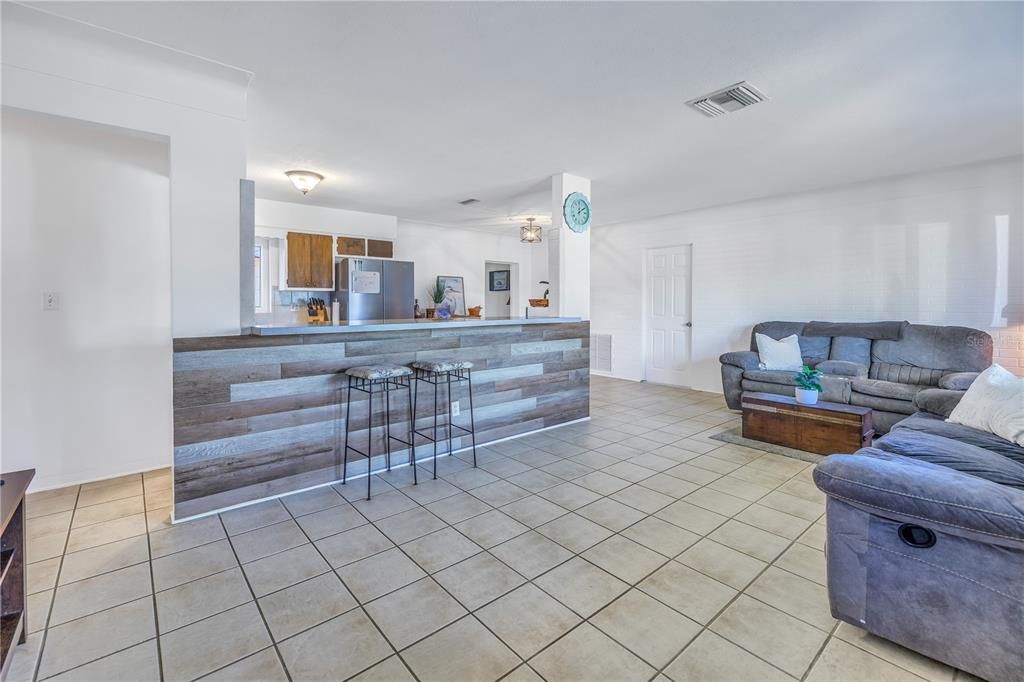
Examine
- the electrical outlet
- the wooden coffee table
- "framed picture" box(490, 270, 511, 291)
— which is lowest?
the wooden coffee table

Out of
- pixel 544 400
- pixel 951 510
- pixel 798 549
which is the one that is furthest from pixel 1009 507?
pixel 544 400

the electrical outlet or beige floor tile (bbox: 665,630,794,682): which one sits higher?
the electrical outlet

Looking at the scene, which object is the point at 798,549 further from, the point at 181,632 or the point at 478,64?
the point at 478,64

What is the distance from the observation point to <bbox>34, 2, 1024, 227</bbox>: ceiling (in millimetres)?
2080

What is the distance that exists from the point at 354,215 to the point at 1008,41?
235 inches

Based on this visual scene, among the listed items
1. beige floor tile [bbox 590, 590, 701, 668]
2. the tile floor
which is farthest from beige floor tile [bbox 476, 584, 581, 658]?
beige floor tile [bbox 590, 590, 701, 668]

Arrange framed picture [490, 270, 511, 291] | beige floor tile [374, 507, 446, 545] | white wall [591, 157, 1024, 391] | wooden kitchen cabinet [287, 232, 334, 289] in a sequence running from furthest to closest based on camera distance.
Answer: framed picture [490, 270, 511, 291]
wooden kitchen cabinet [287, 232, 334, 289]
white wall [591, 157, 1024, 391]
beige floor tile [374, 507, 446, 545]

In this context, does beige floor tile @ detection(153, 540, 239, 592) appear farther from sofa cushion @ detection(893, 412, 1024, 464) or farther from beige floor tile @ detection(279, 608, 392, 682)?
sofa cushion @ detection(893, 412, 1024, 464)

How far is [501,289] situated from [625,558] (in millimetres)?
6949

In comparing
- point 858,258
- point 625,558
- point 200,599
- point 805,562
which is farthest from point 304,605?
A: point 858,258

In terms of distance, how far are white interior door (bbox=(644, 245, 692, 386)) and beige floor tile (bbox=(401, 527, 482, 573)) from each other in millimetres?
5086

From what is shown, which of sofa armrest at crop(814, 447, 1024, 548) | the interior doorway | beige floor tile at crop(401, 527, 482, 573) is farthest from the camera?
the interior doorway

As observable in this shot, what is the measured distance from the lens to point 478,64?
2.47m

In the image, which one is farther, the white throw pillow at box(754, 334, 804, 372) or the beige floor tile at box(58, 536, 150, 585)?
the white throw pillow at box(754, 334, 804, 372)
